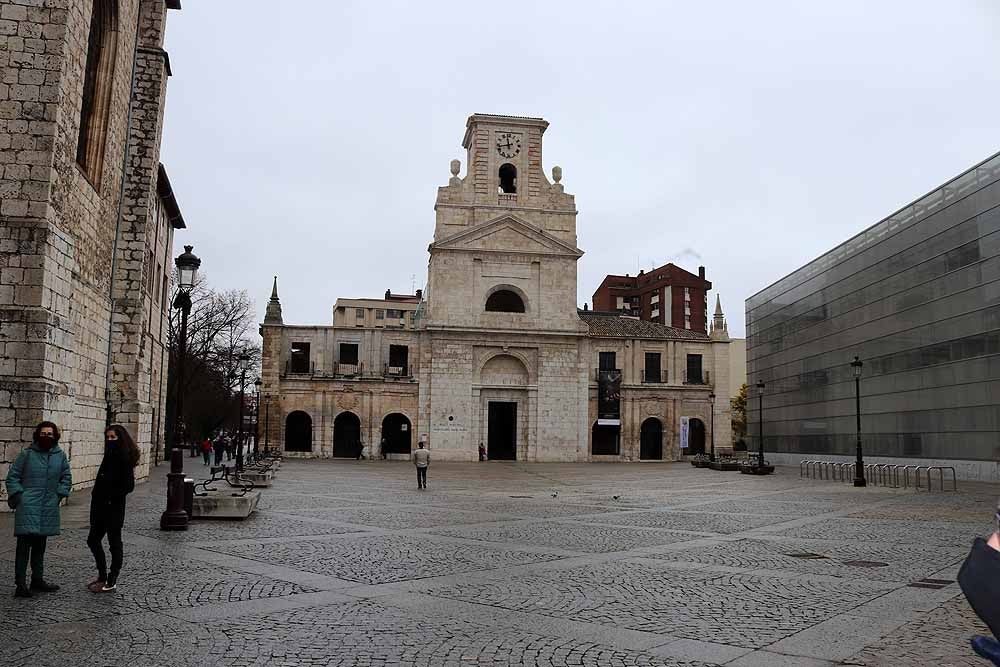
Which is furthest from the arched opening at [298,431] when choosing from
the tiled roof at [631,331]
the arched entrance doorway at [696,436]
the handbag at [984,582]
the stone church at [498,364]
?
the handbag at [984,582]

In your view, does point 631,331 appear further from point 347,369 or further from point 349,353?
point 347,369

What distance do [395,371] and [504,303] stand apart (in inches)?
363

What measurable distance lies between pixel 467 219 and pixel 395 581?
162 feet

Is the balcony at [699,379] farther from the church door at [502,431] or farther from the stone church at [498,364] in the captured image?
the church door at [502,431]

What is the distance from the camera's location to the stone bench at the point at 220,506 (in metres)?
15.6

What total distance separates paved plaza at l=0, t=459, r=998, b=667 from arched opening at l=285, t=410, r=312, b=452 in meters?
37.7

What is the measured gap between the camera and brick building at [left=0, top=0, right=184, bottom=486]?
1655 cm

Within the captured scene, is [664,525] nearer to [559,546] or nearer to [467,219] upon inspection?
[559,546]

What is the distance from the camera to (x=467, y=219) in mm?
Result: 58031

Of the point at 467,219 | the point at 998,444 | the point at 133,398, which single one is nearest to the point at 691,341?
the point at 467,219

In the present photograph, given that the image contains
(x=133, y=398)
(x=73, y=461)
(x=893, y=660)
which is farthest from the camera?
(x=133, y=398)

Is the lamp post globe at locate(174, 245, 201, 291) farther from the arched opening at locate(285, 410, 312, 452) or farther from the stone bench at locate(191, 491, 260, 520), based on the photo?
the arched opening at locate(285, 410, 312, 452)

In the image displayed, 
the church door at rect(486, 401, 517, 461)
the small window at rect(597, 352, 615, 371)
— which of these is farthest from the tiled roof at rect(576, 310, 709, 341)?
the church door at rect(486, 401, 517, 461)

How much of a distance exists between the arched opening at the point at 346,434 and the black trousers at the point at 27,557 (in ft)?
156
